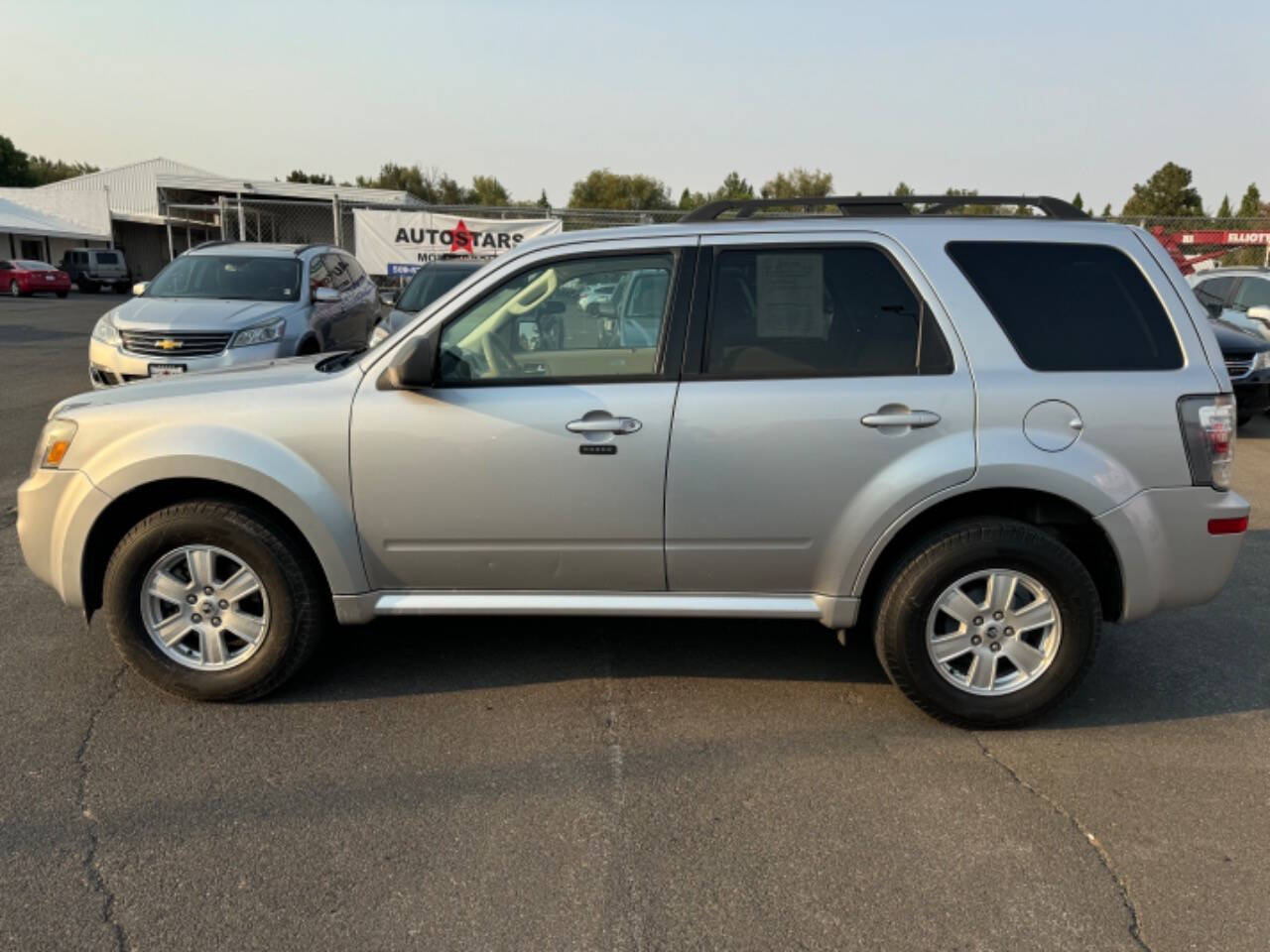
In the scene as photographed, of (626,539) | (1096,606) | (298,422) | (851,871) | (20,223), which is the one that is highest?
(20,223)

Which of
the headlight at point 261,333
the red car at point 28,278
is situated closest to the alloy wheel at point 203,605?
the headlight at point 261,333

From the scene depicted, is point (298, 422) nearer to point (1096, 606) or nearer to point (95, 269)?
point (1096, 606)

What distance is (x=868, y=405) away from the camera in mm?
3463

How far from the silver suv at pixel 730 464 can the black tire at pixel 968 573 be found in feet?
0.04

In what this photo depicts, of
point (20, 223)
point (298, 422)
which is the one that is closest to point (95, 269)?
point (20, 223)

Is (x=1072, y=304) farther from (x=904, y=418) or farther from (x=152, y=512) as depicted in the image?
(x=152, y=512)

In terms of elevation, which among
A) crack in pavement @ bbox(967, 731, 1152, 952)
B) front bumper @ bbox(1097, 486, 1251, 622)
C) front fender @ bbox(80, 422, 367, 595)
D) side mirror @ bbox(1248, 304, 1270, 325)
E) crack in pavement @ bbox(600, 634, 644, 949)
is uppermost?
side mirror @ bbox(1248, 304, 1270, 325)

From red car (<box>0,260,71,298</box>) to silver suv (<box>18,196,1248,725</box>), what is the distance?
34.4 meters

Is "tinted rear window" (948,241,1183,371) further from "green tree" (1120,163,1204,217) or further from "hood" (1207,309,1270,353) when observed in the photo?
"green tree" (1120,163,1204,217)

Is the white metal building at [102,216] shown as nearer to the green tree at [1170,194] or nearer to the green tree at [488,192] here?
the green tree at [488,192]

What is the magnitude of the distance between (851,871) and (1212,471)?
206cm

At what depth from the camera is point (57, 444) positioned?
12.2 ft

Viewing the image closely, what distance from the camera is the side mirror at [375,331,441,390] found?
3484 millimetres

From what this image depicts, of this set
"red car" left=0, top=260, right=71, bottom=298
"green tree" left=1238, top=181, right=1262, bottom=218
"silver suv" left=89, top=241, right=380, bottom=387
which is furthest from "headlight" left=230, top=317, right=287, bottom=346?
"green tree" left=1238, top=181, right=1262, bottom=218
